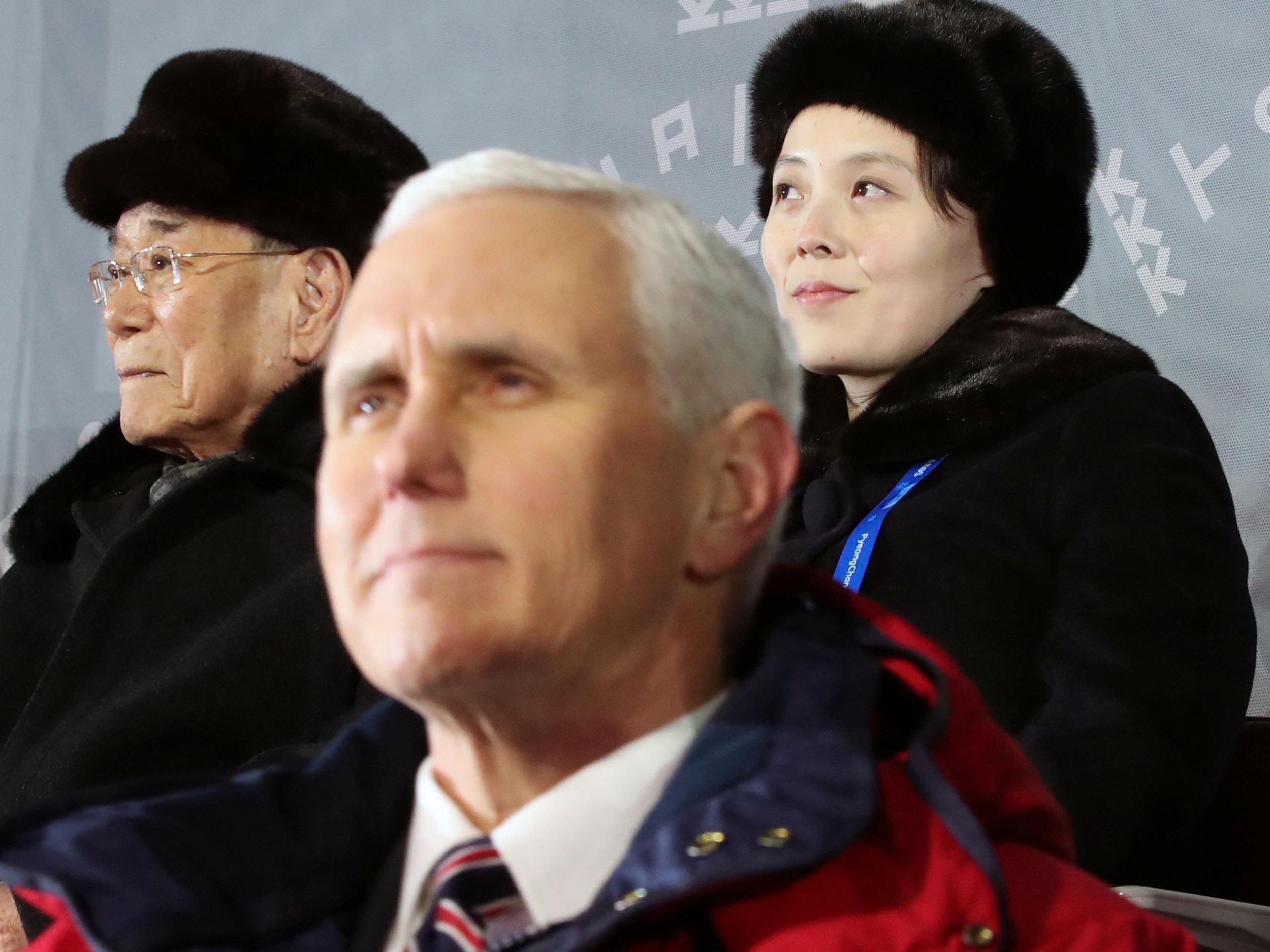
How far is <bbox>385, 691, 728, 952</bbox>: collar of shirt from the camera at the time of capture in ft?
3.23

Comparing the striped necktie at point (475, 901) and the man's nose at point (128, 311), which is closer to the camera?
the striped necktie at point (475, 901)

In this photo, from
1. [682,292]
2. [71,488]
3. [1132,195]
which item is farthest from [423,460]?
[1132,195]

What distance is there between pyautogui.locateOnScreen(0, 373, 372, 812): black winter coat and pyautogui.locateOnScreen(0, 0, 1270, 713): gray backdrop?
0.93 m

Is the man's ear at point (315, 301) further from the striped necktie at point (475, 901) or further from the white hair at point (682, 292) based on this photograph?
the striped necktie at point (475, 901)

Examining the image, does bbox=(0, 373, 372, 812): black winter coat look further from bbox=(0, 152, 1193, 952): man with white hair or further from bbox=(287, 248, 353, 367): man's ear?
bbox=(0, 152, 1193, 952): man with white hair

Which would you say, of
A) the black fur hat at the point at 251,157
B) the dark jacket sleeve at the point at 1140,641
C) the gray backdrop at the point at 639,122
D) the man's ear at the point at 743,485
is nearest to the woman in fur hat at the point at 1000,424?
the dark jacket sleeve at the point at 1140,641

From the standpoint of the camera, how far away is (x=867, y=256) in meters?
2.09

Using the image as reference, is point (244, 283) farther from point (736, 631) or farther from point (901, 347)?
point (736, 631)

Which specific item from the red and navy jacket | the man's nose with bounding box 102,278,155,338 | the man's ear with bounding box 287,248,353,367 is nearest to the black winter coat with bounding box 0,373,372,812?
the man's ear with bounding box 287,248,353,367

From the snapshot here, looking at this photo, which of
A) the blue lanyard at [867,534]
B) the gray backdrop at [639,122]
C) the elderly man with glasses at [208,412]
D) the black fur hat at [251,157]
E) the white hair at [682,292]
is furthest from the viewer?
the gray backdrop at [639,122]

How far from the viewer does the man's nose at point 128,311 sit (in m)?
2.30

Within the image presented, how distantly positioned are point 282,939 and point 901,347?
1299 millimetres

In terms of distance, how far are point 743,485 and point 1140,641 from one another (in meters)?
0.84

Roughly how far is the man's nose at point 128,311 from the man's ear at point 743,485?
1468 millimetres
